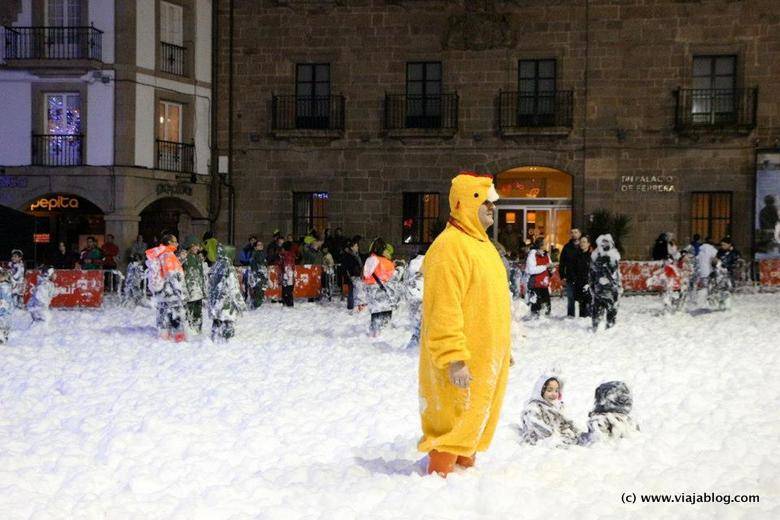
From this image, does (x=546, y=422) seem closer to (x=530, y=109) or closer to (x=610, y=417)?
(x=610, y=417)

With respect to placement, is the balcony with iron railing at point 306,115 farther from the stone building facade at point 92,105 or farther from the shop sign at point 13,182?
the shop sign at point 13,182

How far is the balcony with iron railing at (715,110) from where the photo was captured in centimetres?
2377

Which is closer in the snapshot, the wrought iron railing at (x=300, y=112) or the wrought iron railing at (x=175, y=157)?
the wrought iron railing at (x=175, y=157)

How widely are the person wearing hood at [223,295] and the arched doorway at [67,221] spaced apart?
14.3m

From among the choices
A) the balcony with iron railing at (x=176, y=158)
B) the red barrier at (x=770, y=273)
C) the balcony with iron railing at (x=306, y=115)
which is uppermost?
the balcony with iron railing at (x=306, y=115)

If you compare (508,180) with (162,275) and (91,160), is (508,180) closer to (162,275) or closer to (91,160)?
(91,160)

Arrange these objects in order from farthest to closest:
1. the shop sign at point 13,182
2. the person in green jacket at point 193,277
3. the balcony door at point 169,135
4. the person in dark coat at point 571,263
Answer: the balcony door at point 169,135
the shop sign at point 13,182
the person in dark coat at point 571,263
the person in green jacket at point 193,277

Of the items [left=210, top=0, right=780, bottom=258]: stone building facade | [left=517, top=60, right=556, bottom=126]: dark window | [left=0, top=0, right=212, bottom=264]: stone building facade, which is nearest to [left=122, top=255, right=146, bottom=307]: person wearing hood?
[left=0, top=0, right=212, bottom=264]: stone building facade

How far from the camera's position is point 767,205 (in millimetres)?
23812

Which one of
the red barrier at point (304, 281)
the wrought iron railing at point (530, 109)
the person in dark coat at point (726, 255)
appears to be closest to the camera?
the person in dark coat at point (726, 255)

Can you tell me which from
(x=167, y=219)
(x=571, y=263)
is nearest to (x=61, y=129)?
(x=167, y=219)

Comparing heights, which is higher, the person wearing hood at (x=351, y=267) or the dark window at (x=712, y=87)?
the dark window at (x=712, y=87)

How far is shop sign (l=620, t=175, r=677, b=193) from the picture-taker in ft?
79.5

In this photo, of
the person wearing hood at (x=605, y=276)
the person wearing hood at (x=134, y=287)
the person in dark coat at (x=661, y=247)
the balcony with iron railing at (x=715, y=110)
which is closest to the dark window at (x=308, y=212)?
the person wearing hood at (x=134, y=287)
